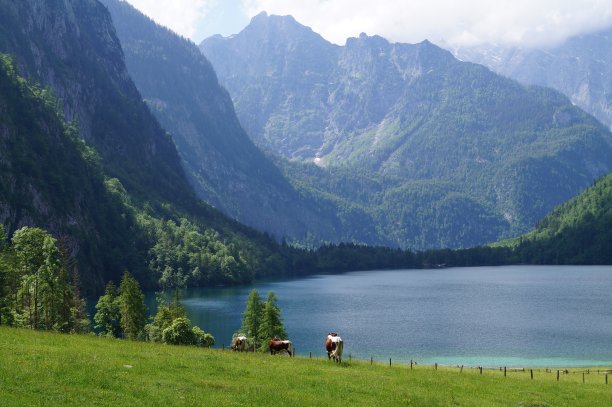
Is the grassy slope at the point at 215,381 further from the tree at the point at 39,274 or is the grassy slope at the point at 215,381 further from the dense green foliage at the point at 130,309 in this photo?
the dense green foliage at the point at 130,309

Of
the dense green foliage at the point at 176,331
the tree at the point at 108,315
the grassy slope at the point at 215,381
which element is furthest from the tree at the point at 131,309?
the grassy slope at the point at 215,381

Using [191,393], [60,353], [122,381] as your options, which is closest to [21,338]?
[60,353]

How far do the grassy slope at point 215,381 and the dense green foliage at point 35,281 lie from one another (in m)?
39.3

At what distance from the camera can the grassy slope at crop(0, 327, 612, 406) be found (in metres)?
38.7

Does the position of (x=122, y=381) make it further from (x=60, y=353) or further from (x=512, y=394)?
(x=512, y=394)

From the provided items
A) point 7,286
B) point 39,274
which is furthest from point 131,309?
point 7,286

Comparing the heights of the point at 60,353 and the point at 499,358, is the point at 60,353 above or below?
Result: above

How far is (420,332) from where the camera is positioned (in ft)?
504

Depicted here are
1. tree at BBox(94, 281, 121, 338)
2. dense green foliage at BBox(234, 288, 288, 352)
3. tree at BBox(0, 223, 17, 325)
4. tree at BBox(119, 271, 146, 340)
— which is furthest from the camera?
tree at BBox(94, 281, 121, 338)

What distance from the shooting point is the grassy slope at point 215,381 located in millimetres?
38719

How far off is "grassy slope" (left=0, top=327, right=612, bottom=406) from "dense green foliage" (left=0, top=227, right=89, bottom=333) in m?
39.3

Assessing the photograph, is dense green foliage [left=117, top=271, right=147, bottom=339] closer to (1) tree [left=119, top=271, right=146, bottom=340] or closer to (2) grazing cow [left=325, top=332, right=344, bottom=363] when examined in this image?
(1) tree [left=119, top=271, right=146, bottom=340]

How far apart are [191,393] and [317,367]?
1512 cm

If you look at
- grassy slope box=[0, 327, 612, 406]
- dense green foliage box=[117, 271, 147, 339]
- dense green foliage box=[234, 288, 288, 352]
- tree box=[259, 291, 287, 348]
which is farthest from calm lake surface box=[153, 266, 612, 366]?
grassy slope box=[0, 327, 612, 406]
